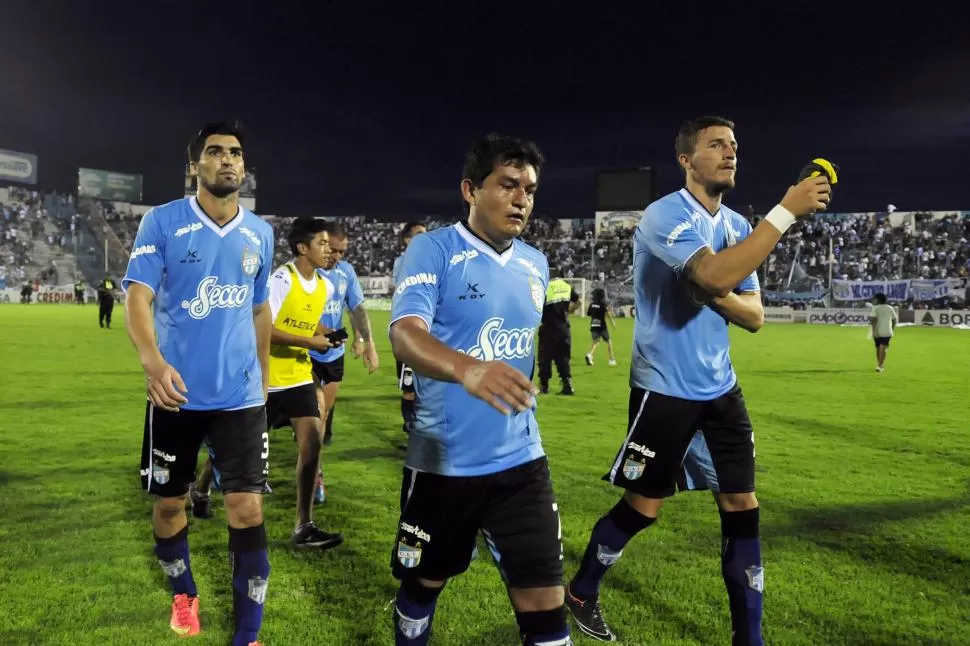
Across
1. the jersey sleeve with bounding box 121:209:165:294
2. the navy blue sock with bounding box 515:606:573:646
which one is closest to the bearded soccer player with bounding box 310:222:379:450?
the jersey sleeve with bounding box 121:209:165:294

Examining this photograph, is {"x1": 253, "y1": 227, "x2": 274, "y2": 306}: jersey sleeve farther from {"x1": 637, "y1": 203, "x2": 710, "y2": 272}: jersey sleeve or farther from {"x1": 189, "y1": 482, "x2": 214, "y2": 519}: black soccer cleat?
{"x1": 189, "y1": 482, "x2": 214, "y2": 519}: black soccer cleat

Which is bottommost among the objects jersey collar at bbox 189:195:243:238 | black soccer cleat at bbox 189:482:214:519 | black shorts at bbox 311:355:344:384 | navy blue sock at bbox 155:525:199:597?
black soccer cleat at bbox 189:482:214:519

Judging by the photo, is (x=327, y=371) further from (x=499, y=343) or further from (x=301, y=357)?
(x=499, y=343)

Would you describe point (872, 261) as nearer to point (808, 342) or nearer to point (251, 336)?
point (808, 342)

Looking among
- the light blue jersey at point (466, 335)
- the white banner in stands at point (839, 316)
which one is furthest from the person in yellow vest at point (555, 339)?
the white banner in stands at point (839, 316)

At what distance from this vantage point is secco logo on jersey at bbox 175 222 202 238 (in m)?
3.78

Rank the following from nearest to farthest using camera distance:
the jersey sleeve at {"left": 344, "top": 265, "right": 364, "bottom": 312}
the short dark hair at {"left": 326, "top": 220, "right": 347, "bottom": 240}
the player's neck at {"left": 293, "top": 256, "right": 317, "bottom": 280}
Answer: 1. the player's neck at {"left": 293, "top": 256, "right": 317, "bottom": 280}
2. the short dark hair at {"left": 326, "top": 220, "right": 347, "bottom": 240}
3. the jersey sleeve at {"left": 344, "top": 265, "right": 364, "bottom": 312}

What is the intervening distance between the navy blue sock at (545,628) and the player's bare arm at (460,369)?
3.49ft

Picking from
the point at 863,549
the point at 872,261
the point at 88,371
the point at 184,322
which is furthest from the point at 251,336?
the point at 872,261

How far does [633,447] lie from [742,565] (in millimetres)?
752

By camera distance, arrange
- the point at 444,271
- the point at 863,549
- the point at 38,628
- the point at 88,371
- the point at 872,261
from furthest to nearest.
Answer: the point at 872,261 → the point at 88,371 → the point at 863,549 → the point at 38,628 → the point at 444,271

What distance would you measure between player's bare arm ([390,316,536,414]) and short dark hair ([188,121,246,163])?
6.23 feet

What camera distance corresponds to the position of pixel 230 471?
3.73 m

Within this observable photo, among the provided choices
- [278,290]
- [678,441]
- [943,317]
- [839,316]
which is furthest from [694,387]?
[839,316]
